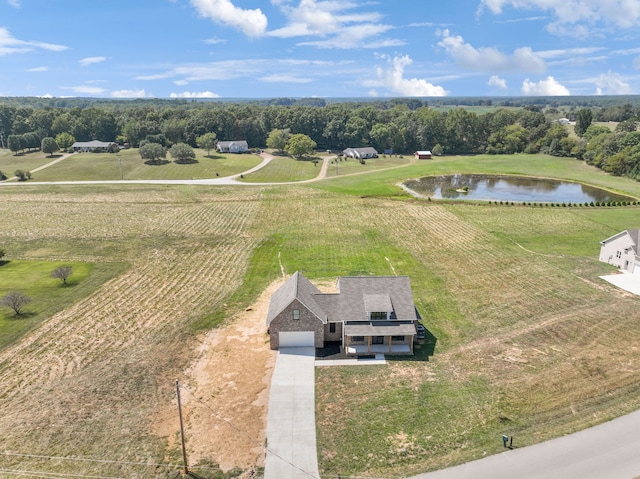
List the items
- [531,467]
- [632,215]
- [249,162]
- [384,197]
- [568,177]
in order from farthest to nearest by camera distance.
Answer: [249,162] → [568,177] → [384,197] → [632,215] → [531,467]

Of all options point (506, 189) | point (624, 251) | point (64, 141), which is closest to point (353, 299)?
point (624, 251)

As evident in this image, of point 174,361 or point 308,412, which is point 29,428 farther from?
point 308,412

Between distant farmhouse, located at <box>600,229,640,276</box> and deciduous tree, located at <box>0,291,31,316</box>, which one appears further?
distant farmhouse, located at <box>600,229,640,276</box>

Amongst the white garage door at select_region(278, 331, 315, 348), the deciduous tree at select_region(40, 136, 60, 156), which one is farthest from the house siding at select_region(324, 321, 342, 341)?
the deciduous tree at select_region(40, 136, 60, 156)

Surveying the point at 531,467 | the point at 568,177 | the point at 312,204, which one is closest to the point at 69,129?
the point at 312,204

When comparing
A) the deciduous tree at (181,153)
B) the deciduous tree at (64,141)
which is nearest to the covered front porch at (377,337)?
the deciduous tree at (181,153)

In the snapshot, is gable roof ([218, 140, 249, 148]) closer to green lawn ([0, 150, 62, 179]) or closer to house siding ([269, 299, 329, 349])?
green lawn ([0, 150, 62, 179])

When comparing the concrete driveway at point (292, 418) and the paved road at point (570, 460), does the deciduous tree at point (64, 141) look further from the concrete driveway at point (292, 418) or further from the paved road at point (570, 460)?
the paved road at point (570, 460)
